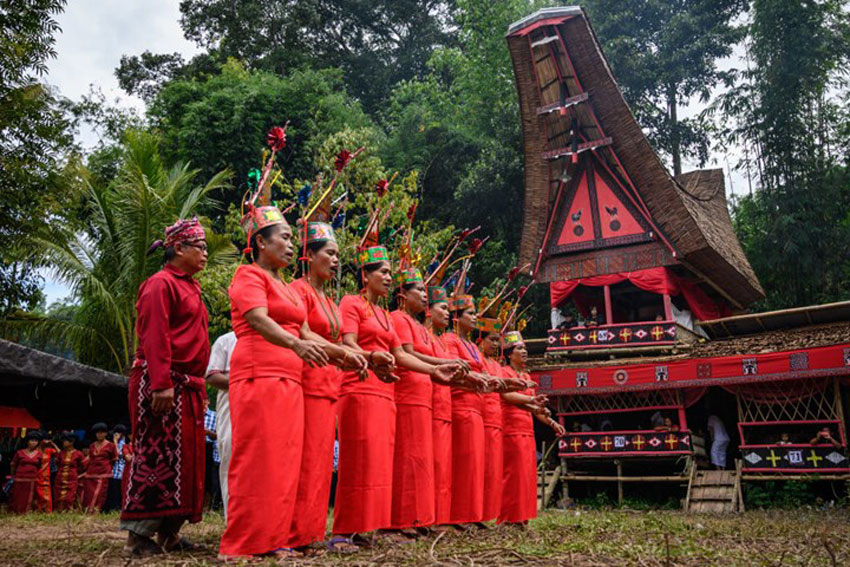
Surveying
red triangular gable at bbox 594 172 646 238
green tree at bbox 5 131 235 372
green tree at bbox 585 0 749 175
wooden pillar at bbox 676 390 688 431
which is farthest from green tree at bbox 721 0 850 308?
green tree at bbox 5 131 235 372

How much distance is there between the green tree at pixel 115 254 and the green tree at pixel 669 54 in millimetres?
14054

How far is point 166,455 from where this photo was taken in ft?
12.1

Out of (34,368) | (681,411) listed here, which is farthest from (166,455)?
(681,411)

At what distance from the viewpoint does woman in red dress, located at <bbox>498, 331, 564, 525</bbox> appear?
6.09 metres

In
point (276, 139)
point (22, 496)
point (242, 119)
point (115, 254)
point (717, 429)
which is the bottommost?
point (22, 496)

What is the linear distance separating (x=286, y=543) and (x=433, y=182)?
61.8ft

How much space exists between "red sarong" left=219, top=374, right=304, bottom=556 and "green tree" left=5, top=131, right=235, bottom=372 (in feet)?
32.5

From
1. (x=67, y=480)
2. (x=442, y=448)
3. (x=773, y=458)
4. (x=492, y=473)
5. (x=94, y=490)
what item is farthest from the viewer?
(x=773, y=458)

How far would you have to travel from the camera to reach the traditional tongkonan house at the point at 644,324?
42.5 feet

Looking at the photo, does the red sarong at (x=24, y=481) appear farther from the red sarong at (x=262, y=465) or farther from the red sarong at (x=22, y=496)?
the red sarong at (x=262, y=465)

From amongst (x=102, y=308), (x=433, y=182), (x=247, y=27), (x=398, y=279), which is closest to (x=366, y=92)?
(x=247, y=27)

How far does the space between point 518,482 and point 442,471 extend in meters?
1.26

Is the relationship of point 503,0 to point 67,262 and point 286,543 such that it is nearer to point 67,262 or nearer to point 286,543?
point 67,262

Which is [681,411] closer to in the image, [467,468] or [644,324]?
[644,324]
